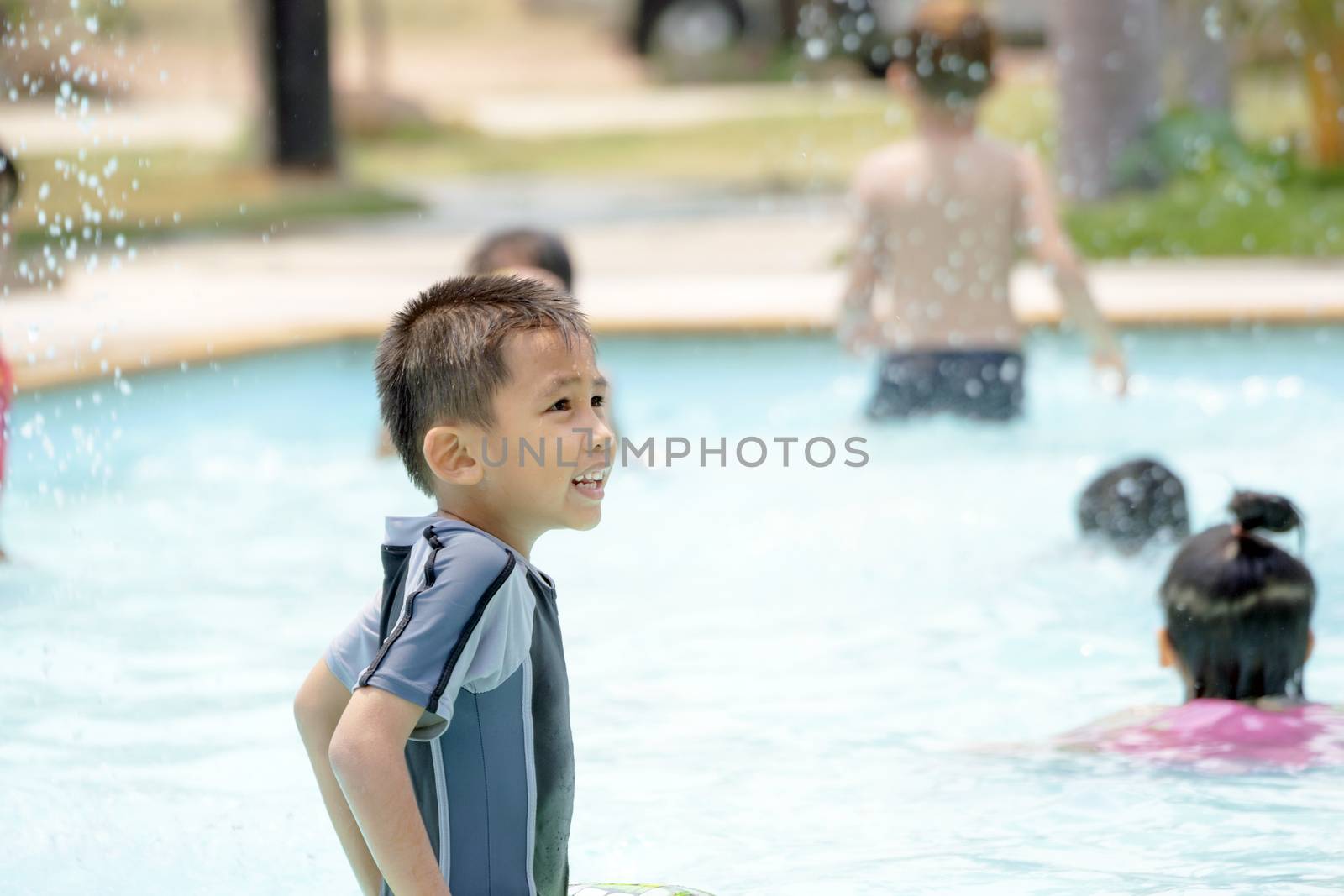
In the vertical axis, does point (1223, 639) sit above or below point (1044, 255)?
below

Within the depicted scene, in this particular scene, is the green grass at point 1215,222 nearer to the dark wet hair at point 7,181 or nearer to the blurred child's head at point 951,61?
the blurred child's head at point 951,61

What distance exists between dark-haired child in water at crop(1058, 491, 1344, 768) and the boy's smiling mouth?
1474 millimetres

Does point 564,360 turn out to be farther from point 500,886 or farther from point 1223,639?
point 1223,639

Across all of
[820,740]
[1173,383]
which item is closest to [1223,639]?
[820,740]

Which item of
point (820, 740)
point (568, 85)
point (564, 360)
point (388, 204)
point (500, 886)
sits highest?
point (568, 85)

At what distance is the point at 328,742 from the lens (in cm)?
215

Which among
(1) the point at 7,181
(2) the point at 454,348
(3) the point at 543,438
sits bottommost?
(3) the point at 543,438

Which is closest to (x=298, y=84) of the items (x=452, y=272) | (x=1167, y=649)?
(x=452, y=272)

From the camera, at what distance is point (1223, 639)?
127 inches

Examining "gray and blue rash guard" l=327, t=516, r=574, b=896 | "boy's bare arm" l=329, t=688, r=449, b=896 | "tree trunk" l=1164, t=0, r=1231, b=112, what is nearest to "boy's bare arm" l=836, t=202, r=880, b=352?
"gray and blue rash guard" l=327, t=516, r=574, b=896

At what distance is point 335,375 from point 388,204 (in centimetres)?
631

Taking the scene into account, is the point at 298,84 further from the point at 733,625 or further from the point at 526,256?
the point at 733,625

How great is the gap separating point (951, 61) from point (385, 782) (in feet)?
14.0

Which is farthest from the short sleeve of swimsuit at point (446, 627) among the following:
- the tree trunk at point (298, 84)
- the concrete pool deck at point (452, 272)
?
the tree trunk at point (298, 84)
